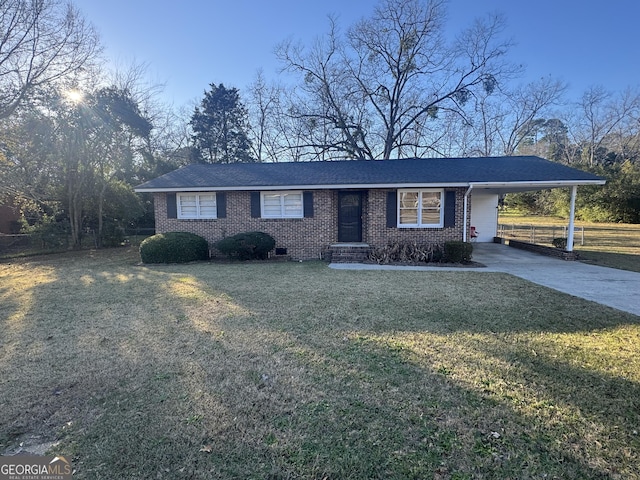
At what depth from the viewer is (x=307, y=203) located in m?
12.2

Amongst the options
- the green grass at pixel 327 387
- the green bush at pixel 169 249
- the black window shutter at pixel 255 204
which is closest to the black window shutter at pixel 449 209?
the green grass at pixel 327 387

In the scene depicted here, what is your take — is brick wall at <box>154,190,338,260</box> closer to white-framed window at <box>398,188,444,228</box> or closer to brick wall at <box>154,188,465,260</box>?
brick wall at <box>154,188,465,260</box>

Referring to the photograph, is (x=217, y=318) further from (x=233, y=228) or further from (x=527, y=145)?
(x=527, y=145)

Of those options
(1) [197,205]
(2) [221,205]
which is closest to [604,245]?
(2) [221,205]

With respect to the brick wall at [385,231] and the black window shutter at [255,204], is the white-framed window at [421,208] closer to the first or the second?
the brick wall at [385,231]

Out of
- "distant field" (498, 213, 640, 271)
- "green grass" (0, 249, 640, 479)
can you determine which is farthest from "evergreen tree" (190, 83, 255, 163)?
"green grass" (0, 249, 640, 479)

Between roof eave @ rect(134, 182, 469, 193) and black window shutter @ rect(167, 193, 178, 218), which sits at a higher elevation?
roof eave @ rect(134, 182, 469, 193)

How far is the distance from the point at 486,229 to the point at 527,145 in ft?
90.4

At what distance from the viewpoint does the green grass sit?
2.25m

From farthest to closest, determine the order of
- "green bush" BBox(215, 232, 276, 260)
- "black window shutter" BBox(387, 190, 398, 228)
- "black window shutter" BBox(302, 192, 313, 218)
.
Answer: "black window shutter" BBox(302, 192, 313, 218), "black window shutter" BBox(387, 190, 398, 228), "green bush" BBox(215, 232, 276, 260)

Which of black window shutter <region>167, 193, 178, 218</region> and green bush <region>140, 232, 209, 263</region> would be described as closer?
green bush <region>140, 232, 209, 263</region>

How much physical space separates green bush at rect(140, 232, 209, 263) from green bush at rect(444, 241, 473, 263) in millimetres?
8747

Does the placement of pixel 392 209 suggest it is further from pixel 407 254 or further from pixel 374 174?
pixel 407 254

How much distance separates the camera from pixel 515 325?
4855 millimetres
